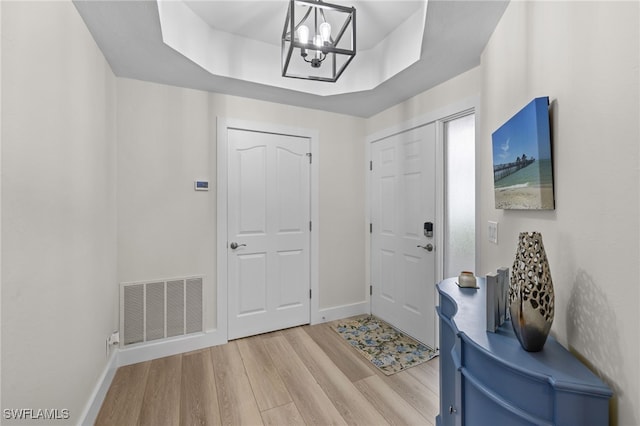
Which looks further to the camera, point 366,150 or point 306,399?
point 366,150

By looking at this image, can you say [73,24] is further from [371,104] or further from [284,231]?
[371,104]

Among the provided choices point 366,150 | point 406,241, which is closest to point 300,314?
point 406,241

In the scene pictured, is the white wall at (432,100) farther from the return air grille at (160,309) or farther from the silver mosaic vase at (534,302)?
the return air grille at (160,309)

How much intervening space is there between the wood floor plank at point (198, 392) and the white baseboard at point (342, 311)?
3.90 feet

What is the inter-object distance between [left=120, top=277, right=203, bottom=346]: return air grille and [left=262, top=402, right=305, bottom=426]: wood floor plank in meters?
1.13

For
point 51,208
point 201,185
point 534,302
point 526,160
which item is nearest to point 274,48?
point 201,185

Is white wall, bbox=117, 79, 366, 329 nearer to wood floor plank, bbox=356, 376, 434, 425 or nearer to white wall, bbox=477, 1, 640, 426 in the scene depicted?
wood floor plank, bbox=356, 376, 434, 425

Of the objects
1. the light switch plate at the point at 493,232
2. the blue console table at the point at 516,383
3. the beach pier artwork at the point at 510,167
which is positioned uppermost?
the beach pier artwork at the point at 510,167

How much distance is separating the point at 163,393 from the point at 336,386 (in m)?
1.21

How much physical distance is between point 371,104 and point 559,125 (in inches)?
79.9

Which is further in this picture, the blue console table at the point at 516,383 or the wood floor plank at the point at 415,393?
the wood floor plank at the point at 415,393

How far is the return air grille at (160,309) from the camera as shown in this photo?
2.27 metres

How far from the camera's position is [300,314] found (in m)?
2.95

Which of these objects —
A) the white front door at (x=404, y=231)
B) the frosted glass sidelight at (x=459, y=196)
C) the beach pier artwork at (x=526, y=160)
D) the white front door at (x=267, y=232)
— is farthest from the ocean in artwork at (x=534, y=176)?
the white front door at (x=267, y=232)
